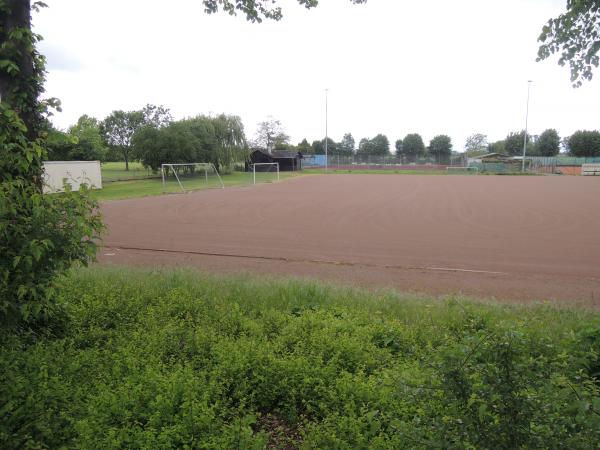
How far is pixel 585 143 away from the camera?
85375 mm

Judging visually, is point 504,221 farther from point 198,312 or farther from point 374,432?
point 374,432

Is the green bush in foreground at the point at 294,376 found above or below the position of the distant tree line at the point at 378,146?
below

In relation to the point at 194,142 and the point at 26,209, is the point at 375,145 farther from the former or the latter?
the point at 26,209

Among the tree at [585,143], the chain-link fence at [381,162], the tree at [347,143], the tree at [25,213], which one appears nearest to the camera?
the tree at [25,213]

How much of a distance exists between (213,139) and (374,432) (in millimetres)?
50342

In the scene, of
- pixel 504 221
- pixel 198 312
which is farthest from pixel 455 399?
pixel 504 221

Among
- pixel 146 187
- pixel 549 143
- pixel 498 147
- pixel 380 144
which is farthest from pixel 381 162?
pixel 146 187

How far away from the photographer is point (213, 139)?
5097 centimetres

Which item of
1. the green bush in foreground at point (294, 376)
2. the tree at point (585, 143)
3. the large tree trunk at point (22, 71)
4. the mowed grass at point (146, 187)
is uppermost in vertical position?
the tree at point (585, 143)

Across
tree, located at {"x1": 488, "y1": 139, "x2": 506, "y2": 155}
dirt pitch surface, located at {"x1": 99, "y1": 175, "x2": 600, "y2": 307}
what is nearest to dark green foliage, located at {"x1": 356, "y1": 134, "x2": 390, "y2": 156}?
tree, located at {"x1": 488, "y1": 139, "x2": 506, "y2": 155}

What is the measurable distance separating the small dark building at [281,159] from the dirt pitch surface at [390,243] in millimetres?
44681

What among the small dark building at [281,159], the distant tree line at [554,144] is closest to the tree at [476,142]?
the distant tree line at [554,144]

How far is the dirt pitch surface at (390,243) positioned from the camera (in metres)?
9.10

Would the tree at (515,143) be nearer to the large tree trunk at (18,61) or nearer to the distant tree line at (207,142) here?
the distant tree line at (207,142)
